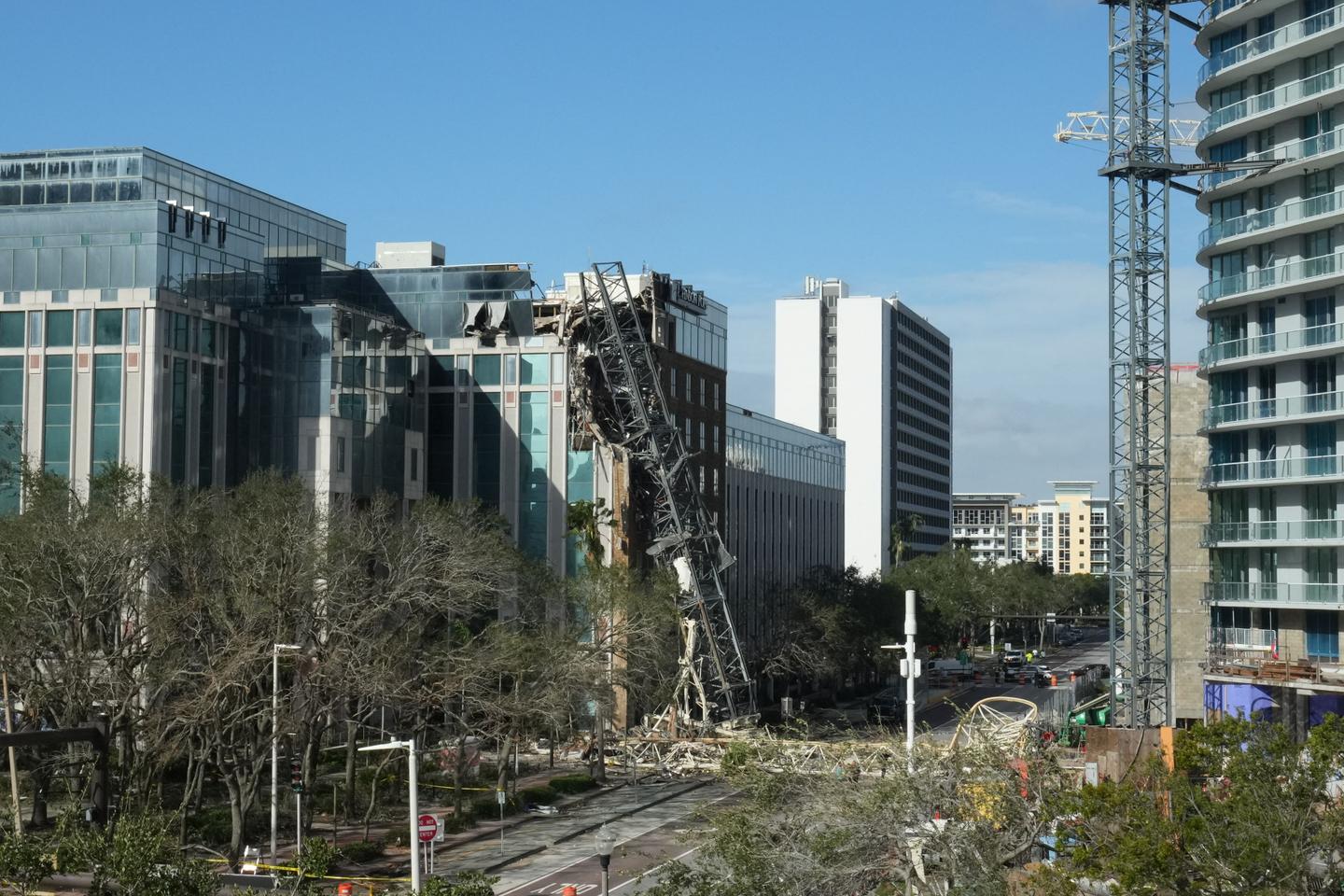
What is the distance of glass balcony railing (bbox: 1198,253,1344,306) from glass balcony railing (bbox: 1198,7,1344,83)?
9.80 meters

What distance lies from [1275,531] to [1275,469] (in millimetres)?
2856

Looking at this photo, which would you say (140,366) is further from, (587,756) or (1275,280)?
(1275,280)

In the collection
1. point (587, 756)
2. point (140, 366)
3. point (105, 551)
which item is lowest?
point (587, 756)

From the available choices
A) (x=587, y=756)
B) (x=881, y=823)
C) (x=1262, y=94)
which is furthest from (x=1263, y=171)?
(x=881, y=823)

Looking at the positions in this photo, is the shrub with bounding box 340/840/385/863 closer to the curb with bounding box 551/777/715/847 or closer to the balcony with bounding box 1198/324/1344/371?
the curb with bounding box 551/777/715/847

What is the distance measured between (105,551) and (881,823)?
104ft

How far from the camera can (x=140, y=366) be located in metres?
84.4

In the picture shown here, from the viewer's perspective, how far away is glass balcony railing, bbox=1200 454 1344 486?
2958 inches

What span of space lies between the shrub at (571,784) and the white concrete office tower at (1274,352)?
1113 inches

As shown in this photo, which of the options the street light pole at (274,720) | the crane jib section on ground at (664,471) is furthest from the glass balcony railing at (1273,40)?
the street light pole at (274,720)

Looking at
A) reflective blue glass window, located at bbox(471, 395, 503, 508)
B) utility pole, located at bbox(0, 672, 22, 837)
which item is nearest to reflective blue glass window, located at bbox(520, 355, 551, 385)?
reflective blue glass window, located at bbox(471, 395, 503, 508)

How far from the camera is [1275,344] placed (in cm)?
7750

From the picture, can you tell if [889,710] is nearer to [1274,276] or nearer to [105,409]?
[1274,276]

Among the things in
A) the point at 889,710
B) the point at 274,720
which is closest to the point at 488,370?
the point at 889,710
